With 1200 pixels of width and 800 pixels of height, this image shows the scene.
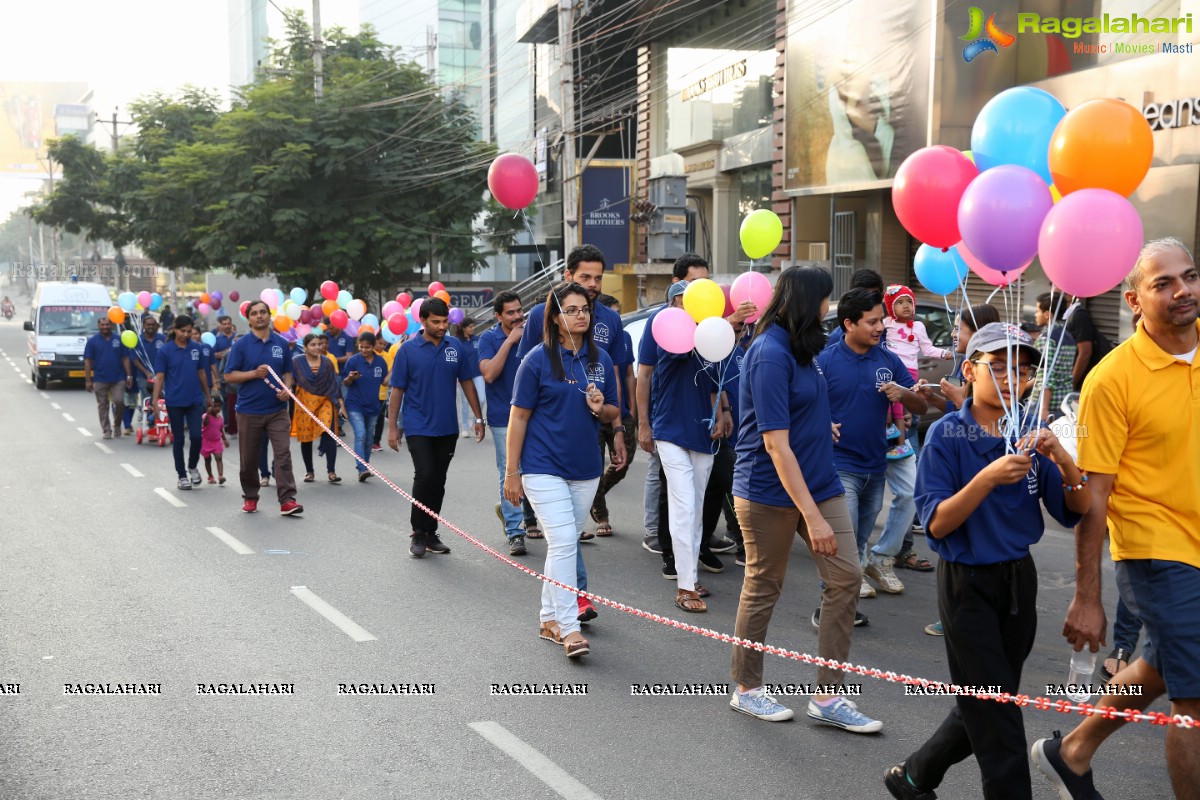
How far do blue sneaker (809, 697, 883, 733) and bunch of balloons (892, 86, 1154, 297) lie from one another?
1985 mm

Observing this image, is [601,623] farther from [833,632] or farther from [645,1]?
[645,1]

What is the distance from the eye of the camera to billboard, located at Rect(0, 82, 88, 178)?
412ft

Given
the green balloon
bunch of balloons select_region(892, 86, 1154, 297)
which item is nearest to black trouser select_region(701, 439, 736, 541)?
the green balloon

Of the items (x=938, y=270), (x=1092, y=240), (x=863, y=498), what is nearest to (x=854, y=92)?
(x=938, y=270)

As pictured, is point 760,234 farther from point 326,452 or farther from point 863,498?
point 326,452

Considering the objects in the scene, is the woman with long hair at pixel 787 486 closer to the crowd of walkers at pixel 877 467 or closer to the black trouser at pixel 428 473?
the crowd of walkers at pixel 877 467

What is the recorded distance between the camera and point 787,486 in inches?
187

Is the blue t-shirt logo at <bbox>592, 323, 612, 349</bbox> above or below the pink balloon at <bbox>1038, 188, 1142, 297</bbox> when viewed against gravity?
below

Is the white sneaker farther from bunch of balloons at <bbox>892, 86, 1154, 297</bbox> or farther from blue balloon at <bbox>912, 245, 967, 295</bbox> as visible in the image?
bunch of balloons at <bbox>892, 86, 1154, 297</bbox>

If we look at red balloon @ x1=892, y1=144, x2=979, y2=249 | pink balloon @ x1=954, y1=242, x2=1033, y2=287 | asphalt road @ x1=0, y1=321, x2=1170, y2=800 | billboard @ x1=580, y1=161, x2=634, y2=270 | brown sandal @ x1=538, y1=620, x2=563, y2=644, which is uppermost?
billboard @ x1=580, y1=161, x2=634, y2=270

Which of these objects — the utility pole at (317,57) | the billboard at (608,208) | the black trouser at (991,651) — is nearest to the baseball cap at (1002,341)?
the black trouser at (991,651)

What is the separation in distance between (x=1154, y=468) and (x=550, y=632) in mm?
3503

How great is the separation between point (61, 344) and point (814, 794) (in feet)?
86.7

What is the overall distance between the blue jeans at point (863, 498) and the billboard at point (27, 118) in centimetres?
13271
